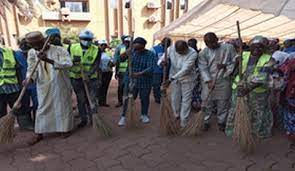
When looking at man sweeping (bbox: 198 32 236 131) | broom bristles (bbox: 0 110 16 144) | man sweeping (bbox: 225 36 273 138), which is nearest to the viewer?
man sweeping (bbox: 225 36 273 138)

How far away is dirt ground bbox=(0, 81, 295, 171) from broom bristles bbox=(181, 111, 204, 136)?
0.10m

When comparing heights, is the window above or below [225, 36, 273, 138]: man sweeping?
above

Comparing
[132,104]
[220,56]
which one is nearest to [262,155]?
[220,56]

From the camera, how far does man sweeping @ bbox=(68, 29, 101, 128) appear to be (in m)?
4.83

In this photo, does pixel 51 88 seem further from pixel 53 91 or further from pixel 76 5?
pixel 76 5

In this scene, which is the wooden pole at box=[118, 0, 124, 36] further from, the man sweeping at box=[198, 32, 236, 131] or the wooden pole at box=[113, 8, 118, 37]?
the man sweeping at box=[198, 32, 236, 131]

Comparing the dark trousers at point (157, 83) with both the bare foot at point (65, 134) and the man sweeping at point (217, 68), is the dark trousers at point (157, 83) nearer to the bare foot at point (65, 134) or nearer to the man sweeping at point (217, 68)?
the man sweeping at point (217, 68)

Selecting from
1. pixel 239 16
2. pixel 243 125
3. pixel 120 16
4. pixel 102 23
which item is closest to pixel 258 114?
pixel 243 125

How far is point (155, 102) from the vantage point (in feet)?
23.0

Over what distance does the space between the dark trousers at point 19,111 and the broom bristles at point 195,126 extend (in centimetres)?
271

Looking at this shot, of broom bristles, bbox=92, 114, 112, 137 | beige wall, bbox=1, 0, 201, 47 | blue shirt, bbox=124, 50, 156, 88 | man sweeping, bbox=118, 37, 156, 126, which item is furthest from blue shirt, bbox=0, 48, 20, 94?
beige wall, bbox=1, 0, 201, 47

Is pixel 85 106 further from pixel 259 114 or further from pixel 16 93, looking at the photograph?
pixel 259 114

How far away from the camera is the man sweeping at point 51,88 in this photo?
169 inches

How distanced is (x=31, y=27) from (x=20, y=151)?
15.7 meters
